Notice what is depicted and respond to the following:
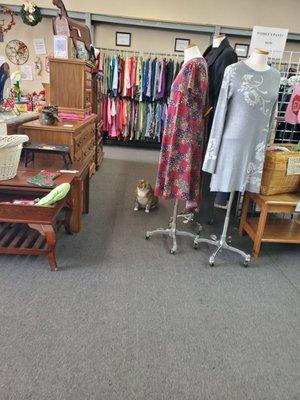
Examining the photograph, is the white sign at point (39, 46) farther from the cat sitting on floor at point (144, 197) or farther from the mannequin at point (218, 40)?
the mannequin at point (218, 40)

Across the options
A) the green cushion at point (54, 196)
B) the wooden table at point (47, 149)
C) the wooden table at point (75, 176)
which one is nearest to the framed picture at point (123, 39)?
the wooden table at point (75, 176)

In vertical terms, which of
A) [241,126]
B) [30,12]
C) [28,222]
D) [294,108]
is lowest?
[28,222]

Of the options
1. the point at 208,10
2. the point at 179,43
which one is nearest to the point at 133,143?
the point at 179,43

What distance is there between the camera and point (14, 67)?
6320mm

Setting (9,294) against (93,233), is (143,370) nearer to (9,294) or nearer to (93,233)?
(9,294)

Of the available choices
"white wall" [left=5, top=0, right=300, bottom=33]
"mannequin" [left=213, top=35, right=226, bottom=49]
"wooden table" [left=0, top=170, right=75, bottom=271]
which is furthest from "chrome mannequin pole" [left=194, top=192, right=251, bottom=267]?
"white wall" [left=5, top=0, right=300, bottom=33]

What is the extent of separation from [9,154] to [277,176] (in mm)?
2026

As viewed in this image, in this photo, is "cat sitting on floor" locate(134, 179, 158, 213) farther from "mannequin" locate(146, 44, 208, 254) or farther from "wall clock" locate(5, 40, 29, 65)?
"wall clock" locate(5, 40, 29, 65)

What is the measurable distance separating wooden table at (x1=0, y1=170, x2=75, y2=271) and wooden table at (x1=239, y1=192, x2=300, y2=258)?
153cm

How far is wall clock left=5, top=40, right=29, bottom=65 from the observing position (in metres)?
6.11

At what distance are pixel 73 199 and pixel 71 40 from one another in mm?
1673

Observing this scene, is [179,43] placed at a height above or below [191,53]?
above

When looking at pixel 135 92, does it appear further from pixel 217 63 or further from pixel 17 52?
pixel 217 63

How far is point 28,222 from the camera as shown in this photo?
1.97 m
